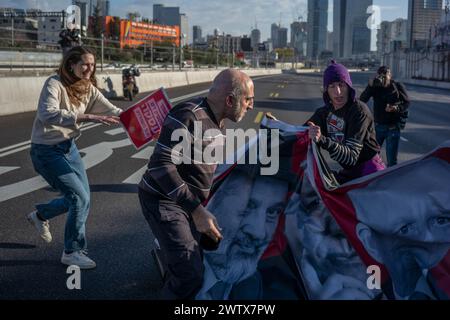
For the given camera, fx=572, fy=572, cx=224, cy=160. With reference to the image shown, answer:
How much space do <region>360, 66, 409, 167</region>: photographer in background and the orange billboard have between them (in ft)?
99.8

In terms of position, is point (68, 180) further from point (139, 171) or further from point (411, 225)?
point (139, 171)

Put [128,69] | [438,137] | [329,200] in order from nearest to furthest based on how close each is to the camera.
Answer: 1. [329,200]
2. [438,137]
3. [128,69]

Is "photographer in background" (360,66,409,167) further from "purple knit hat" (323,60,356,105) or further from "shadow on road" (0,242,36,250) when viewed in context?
"shadow on road" (0,242,36,250)

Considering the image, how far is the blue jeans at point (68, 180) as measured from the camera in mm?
5164

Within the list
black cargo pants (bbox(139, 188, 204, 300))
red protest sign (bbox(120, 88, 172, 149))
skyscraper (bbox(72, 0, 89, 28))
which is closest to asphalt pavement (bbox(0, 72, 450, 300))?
black cargo pants (bbox(139, 188, 204, 300))

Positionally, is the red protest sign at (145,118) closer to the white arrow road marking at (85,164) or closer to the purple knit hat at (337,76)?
the purple knit hat at (337,76)

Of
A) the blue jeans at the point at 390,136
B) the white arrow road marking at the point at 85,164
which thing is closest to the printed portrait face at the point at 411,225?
the white arrow road marking at the point at 85,164

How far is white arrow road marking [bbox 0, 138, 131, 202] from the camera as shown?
8.18m

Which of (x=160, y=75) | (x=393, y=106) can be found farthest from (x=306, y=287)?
(x=160, y=75)

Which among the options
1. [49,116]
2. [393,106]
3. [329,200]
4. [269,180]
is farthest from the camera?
[393,106]

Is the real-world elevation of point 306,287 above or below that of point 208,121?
below

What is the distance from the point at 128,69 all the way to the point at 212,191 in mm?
22264

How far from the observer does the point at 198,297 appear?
3.77 m
